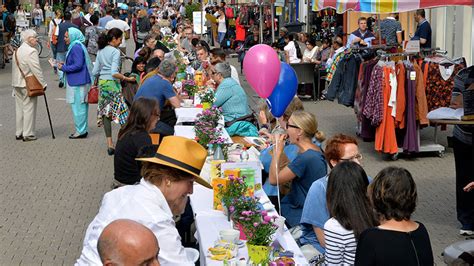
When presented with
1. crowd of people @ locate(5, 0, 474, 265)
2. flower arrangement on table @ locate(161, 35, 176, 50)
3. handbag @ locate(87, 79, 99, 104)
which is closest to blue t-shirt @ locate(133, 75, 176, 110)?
crowd of people @ locate(5, 0, 474, 265)

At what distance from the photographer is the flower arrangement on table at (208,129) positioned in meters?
9.17

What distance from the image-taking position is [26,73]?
15039 millimetres

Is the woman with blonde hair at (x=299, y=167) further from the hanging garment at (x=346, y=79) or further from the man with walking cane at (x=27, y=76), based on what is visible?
the man with walking cane at (x=27, y=76)

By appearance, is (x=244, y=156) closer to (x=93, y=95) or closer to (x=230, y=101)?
(x=230, y=101)

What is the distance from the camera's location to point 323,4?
1302 cm

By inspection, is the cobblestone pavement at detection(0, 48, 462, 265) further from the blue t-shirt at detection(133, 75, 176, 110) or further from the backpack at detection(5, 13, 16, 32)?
the backpack at detection(5, 13, 16, 32)

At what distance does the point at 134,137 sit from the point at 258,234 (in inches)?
119

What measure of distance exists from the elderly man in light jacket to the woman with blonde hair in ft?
27.0

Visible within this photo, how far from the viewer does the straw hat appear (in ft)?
17.8

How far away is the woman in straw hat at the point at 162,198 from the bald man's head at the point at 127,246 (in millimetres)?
1238

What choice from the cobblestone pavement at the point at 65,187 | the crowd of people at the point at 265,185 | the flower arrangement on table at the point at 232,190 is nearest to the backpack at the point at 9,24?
the cobblestone pavement at the point at 65,187

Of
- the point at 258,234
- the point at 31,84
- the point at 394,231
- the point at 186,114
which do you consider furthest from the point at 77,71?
the point at 394,231

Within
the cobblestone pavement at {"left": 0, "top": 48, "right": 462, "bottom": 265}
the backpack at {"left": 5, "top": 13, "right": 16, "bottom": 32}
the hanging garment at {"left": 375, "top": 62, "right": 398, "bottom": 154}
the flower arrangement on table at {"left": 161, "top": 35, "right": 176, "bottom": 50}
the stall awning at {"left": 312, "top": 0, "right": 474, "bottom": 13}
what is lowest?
the cobblestone pavement at {"left": 0, "top": 48, "right": 462, "bottom": 265}

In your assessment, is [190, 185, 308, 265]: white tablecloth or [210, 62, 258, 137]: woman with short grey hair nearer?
[190, 185, 308, 265]: white tablecloth
